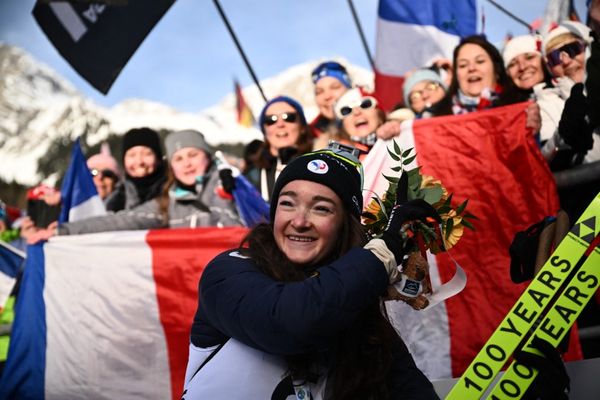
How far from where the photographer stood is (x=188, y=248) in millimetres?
5316

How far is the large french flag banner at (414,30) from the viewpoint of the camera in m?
7.83

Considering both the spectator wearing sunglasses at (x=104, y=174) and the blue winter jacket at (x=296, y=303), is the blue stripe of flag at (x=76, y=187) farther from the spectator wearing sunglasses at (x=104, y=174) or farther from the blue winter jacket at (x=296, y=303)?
the blue winter jacket at (x=296, y=303)

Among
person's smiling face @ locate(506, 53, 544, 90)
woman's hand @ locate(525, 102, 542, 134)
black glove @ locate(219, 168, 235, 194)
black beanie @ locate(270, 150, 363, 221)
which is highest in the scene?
person's smiling face @ locate(506, 53, 544, 90)

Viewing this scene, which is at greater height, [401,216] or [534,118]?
[534,118]

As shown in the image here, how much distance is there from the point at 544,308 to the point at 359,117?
3141mm

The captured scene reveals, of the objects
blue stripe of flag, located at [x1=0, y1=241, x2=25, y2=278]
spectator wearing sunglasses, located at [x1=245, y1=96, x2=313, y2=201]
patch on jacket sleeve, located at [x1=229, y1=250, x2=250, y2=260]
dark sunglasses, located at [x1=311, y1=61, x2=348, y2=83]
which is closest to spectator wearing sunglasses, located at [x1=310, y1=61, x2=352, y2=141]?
dark sunglasses, located at [x1=311, y1=61, x2=348, y2=83]

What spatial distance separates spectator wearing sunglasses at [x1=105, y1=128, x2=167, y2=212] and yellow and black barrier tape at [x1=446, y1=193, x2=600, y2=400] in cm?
412

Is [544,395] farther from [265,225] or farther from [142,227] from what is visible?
[142,227]

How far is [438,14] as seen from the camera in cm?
786

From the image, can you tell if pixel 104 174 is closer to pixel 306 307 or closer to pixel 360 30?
pixel 360 30

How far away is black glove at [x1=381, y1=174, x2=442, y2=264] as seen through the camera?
2306mm

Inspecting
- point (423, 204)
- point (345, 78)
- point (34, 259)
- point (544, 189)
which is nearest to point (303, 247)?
point (423, 204)

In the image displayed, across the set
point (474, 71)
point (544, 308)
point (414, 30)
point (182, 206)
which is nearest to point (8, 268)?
point (182, 206)

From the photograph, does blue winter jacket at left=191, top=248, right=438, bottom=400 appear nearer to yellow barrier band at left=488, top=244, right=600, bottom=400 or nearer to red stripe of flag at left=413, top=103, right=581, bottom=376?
yellow barrier band at left=488, top=244, right=600, bottom=400
